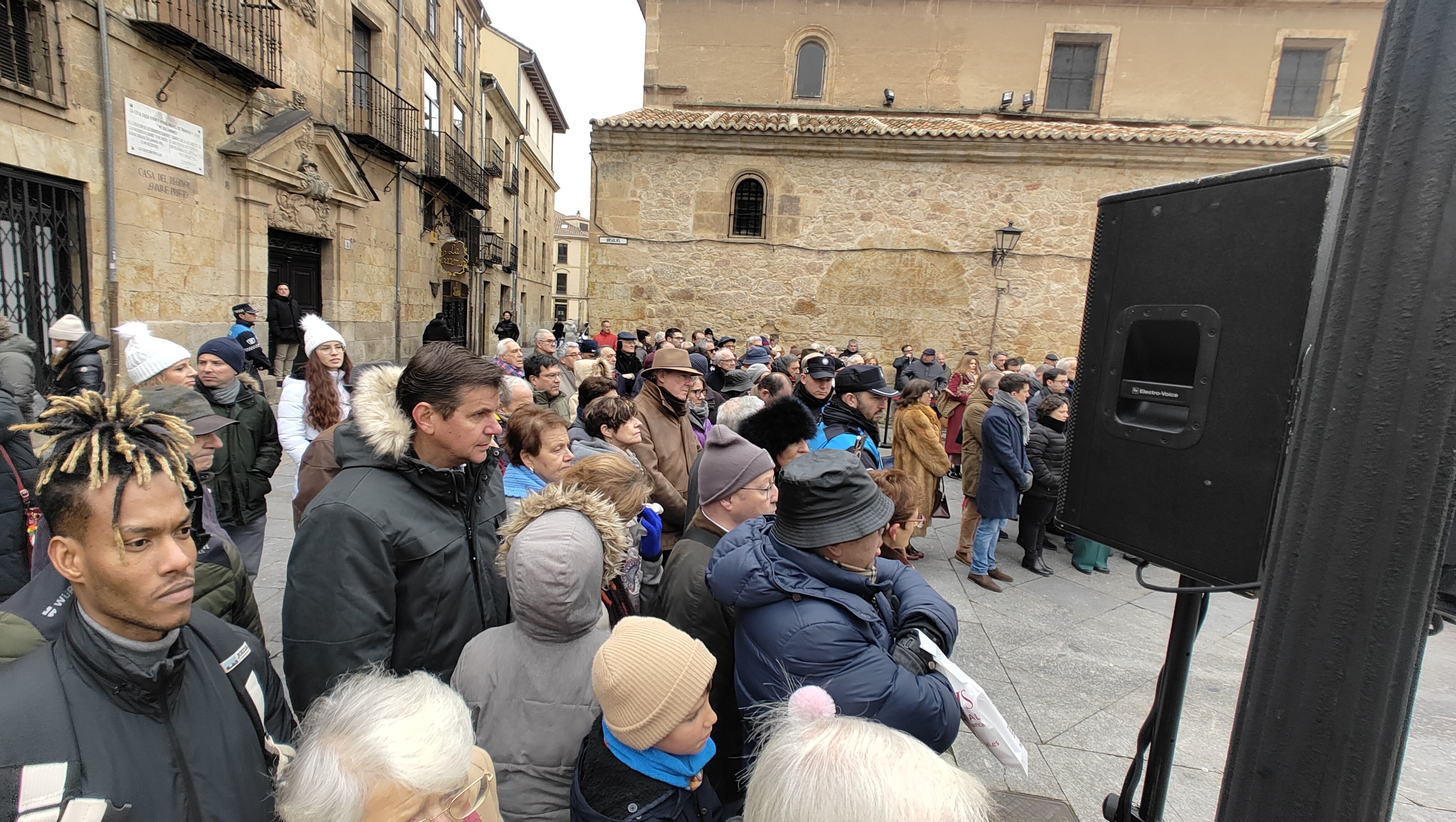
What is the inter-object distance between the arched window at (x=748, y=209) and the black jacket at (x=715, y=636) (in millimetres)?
12617

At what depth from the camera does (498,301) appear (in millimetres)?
27328

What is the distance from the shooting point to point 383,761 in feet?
4.14

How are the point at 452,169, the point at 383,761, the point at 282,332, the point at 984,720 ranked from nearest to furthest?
the point at 383,761 < the point at 984,720 < the point at 282,332 < the point at 452,169

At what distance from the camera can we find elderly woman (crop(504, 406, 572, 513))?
9.70 feet

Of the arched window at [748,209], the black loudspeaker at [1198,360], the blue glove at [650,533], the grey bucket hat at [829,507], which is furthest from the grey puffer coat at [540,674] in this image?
the arched window at [748,209]

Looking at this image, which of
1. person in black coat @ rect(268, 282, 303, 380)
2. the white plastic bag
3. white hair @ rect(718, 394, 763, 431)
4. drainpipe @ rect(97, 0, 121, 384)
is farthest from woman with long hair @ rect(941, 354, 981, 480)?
person in black coat @ rect(268, 282, 303, 380)

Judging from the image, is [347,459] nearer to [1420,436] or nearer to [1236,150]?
[1420,436]

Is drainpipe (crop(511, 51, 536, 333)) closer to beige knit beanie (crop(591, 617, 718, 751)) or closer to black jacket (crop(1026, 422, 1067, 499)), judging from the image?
black jacket (crop(1026, 422, 1067, 499))

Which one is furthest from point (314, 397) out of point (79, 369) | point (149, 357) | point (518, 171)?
point (518, 171)

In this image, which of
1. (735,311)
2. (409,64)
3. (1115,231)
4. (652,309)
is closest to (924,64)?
(735,311)

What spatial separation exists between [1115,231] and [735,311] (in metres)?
12.5

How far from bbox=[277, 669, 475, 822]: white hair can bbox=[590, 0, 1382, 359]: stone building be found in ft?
42.9

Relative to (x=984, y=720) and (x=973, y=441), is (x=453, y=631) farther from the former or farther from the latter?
(x=973, y=441)

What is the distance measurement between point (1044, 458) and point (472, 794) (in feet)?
18.7
